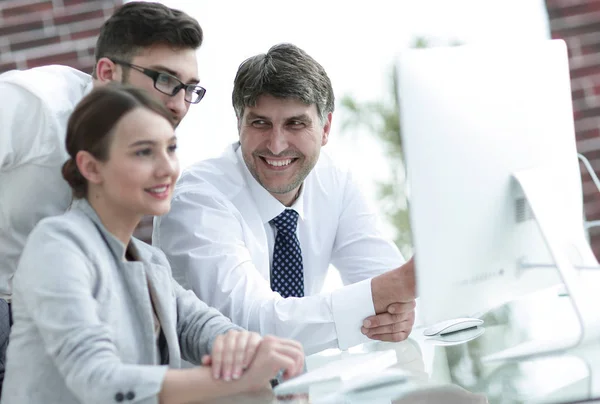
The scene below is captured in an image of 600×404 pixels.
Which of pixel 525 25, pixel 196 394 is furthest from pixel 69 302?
pixel 525 25

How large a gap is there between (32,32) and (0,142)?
1541 millimetres

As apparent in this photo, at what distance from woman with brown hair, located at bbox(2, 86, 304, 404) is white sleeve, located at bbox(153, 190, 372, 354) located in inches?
15.1

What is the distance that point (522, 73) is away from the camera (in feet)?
4.76

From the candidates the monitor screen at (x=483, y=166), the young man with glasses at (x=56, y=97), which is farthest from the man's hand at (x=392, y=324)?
the young man with glasses at (x=56, y=97)

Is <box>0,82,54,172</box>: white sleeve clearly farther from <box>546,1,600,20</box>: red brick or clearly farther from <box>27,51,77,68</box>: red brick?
<box>546,1,600,20</box>: red brick

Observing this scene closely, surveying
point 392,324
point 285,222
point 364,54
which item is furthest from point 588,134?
point 392,324

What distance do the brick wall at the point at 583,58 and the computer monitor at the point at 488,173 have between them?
6.07 ft

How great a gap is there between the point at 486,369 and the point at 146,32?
3.45 feet

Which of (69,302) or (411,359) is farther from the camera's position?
(411,359)

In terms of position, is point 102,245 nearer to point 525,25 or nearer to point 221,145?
point 221,145

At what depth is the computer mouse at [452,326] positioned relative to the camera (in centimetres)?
186

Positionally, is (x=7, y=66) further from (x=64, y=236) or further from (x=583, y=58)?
(x=583, y=58)

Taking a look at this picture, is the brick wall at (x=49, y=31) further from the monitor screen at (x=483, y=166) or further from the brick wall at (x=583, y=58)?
the monitor screen at (x=483, y=166)

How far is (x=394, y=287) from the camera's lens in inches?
67.6
